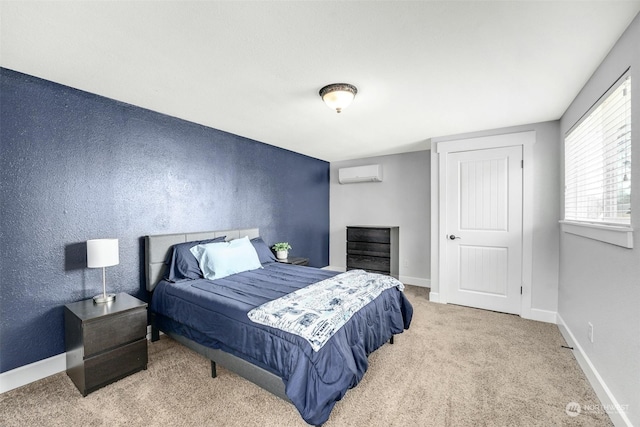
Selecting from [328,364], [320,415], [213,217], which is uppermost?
[213,217]

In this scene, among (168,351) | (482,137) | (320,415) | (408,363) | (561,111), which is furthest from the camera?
(482,137)

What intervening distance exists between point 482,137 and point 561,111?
80cm

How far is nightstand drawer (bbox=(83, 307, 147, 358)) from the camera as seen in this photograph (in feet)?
6.49

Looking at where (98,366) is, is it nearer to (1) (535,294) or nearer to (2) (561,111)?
(1) (535,294)

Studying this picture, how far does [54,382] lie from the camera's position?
211 centimetres

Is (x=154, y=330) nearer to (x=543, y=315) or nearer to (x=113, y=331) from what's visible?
(x=113, y=331)

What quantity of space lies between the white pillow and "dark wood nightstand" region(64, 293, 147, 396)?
2.27 feet

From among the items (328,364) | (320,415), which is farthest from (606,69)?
(320,415)

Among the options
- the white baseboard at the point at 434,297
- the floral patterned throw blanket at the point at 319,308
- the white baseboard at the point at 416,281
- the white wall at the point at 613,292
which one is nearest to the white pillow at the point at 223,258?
the floral patterned throw blanket at the point at 319,308

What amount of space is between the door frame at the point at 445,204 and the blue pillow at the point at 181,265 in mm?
3059

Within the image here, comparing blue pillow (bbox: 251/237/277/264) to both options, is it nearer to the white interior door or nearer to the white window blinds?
the white interior door

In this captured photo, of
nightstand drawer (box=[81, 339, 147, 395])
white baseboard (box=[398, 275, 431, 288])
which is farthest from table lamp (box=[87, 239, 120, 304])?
white baseboard (box=[398, 275, 431, 288])

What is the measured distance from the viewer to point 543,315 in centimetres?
326

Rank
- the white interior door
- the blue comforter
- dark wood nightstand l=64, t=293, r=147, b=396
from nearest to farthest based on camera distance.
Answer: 1. the blue comforter
2. dark wood nightstand l=64, t=293, r=147, b=396
3. the white interior door
